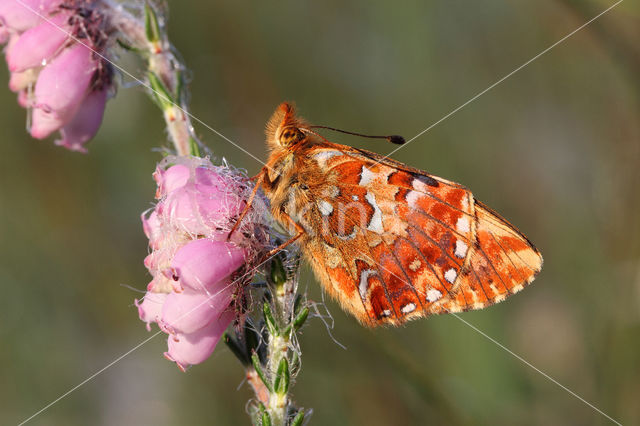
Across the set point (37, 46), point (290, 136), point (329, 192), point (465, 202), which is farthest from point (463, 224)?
point (37, 46)

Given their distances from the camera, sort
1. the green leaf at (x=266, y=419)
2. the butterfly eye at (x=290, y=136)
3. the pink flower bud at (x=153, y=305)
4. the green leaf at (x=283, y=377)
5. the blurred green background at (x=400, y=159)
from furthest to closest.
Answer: the blurred green background at (x=400, y=159) → the butterfly eye at (x=290, y=136) → the pink flower bud at (x=153, y=305) → the green leaf at (x=283, y=377) → the green leaf at (x=266, y=419)

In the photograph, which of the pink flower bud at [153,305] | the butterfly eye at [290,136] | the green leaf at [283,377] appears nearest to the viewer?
the green leaf at [283,377]

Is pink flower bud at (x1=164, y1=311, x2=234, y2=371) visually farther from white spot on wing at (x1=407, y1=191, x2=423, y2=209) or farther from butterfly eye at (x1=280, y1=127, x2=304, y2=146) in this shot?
white spot on wing at (x1=407, y1=191, x2=423, y2=209)

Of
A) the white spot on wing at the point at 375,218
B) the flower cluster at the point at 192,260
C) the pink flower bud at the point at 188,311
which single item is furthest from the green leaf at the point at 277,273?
the white spot on wing at the point at 375,218

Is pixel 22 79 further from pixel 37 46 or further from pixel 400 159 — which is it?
pixel 400 159

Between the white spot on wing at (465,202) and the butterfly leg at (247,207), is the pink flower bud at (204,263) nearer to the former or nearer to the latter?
the butterfly leg at (247,207)

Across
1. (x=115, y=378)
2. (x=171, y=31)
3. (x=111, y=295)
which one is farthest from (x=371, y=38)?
(x=115, y=378)
